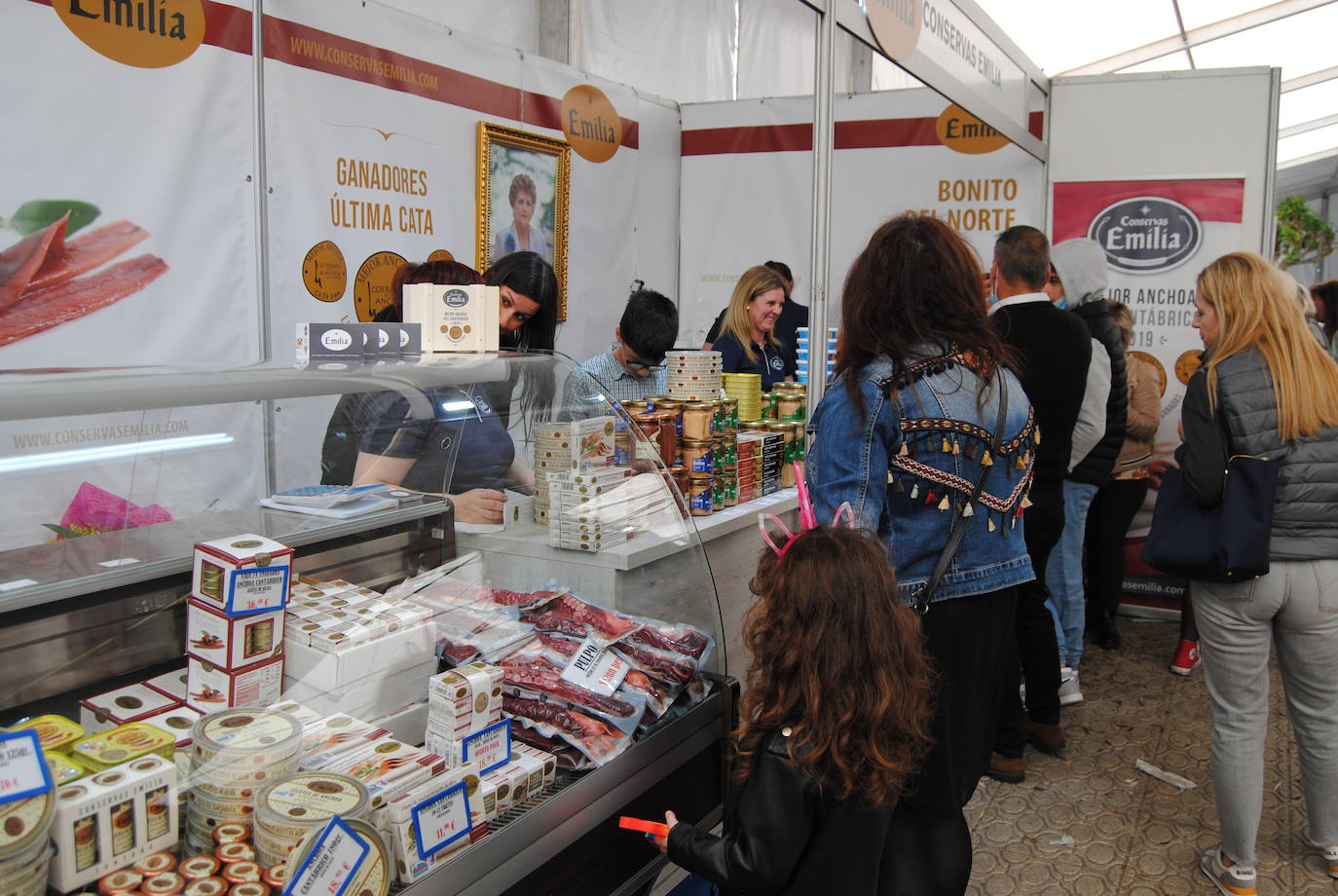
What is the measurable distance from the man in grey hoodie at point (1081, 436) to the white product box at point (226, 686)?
346 cm

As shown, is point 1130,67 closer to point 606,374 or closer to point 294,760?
point 606,374

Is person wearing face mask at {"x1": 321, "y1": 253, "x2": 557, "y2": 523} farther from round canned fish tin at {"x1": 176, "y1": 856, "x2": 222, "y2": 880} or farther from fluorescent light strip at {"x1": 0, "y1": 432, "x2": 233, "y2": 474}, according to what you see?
round canned fish tin at {"x1": 176, "y1": 856, "x2": 222, "y2": 880}

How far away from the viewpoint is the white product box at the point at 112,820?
1207 millimetres

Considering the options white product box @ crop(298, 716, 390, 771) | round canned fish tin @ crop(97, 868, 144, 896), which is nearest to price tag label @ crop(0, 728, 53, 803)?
round canned fish tin @ crop(97, 868, 144, 896)

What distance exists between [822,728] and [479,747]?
56 cm

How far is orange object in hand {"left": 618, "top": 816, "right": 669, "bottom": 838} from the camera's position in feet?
5.82

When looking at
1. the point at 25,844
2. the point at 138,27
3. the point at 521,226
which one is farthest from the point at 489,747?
the point at 521,226

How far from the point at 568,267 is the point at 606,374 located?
1.84 m

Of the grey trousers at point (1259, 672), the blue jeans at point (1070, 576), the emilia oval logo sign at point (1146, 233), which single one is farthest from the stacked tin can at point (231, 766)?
the emilia oval logo sign at point (1146, 233)

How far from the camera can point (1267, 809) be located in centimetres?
359

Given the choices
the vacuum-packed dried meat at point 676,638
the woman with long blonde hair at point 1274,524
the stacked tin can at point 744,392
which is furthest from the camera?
the stacked tin can at point 744,392

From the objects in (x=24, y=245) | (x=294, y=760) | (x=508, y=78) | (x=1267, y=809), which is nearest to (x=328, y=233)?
(x=24, y=245)

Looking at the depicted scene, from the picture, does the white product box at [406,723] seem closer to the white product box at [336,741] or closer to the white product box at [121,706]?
the white product box at [336,741]

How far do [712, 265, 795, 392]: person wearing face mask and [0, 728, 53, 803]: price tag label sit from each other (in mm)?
4230
